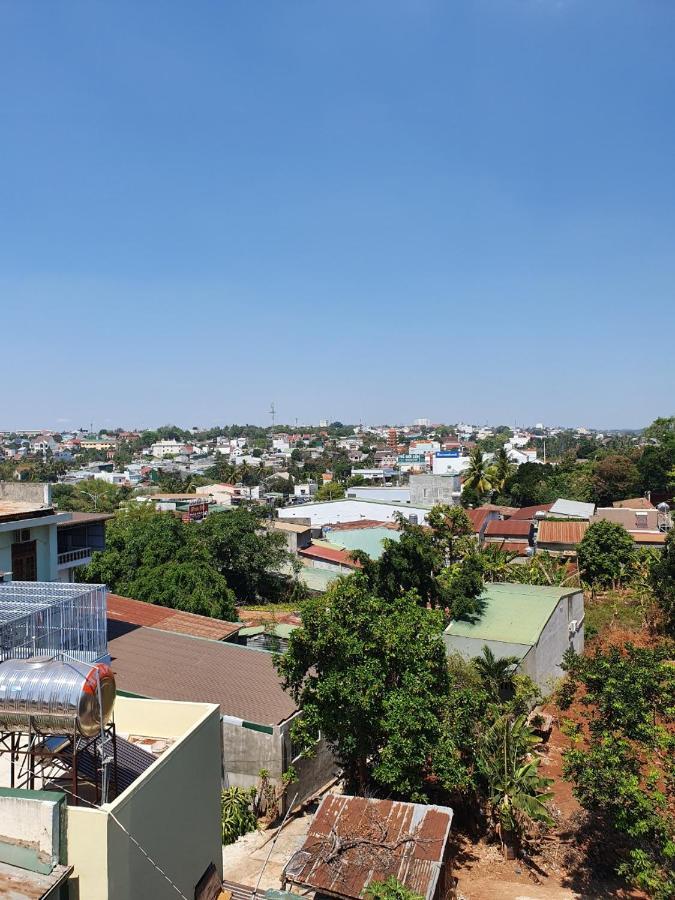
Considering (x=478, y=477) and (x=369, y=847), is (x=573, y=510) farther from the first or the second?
(x=369, y=847)

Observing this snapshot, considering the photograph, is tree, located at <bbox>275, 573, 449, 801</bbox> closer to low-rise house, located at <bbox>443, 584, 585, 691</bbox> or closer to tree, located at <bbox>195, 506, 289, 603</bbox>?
low-rise house, located at <bbox>443, 584, 585, 691</bbox>

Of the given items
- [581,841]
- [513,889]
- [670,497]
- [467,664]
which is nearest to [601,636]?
[467,664]

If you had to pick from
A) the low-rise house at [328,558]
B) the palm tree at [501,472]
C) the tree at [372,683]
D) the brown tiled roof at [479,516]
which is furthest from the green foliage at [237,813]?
the palm tree at [501,472]

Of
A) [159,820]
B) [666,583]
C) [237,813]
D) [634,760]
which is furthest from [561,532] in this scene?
[159,820]

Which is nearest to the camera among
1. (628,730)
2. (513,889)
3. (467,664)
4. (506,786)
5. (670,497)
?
(628,730)

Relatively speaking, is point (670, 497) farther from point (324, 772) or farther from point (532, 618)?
point (324, 772)
